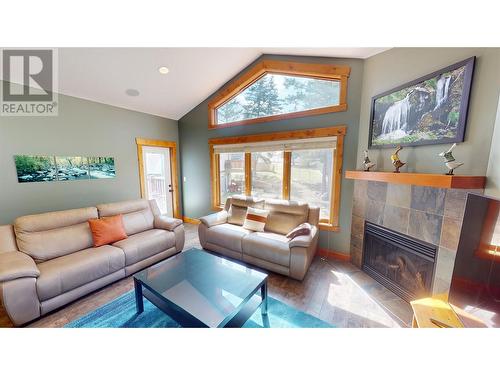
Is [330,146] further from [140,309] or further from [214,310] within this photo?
[140,309]

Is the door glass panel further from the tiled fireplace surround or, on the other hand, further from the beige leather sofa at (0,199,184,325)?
the tiled fireplace surround

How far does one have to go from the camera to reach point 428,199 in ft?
5.95

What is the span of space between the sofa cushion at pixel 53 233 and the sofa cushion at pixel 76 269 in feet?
0.43

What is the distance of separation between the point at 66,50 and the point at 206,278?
3.04 meters

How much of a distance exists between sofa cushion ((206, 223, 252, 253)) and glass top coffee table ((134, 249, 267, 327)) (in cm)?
61

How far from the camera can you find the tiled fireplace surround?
63.9 inches

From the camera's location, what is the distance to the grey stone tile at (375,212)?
2.28m

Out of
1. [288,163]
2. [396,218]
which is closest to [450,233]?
[396,218]

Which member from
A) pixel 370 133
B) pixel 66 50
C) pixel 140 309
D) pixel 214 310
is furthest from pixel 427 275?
pixel 66 50

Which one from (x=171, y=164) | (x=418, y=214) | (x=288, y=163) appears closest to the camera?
(x=418, y=214)

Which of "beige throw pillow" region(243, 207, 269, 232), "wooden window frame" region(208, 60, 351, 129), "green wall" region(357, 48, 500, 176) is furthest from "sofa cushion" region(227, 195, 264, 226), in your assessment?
"green wall" region(357, 48, 500, 176)

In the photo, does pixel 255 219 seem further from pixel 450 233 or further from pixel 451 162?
pixel 451 162

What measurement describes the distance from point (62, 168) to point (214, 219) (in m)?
2.41

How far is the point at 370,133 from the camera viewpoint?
2.42 m
